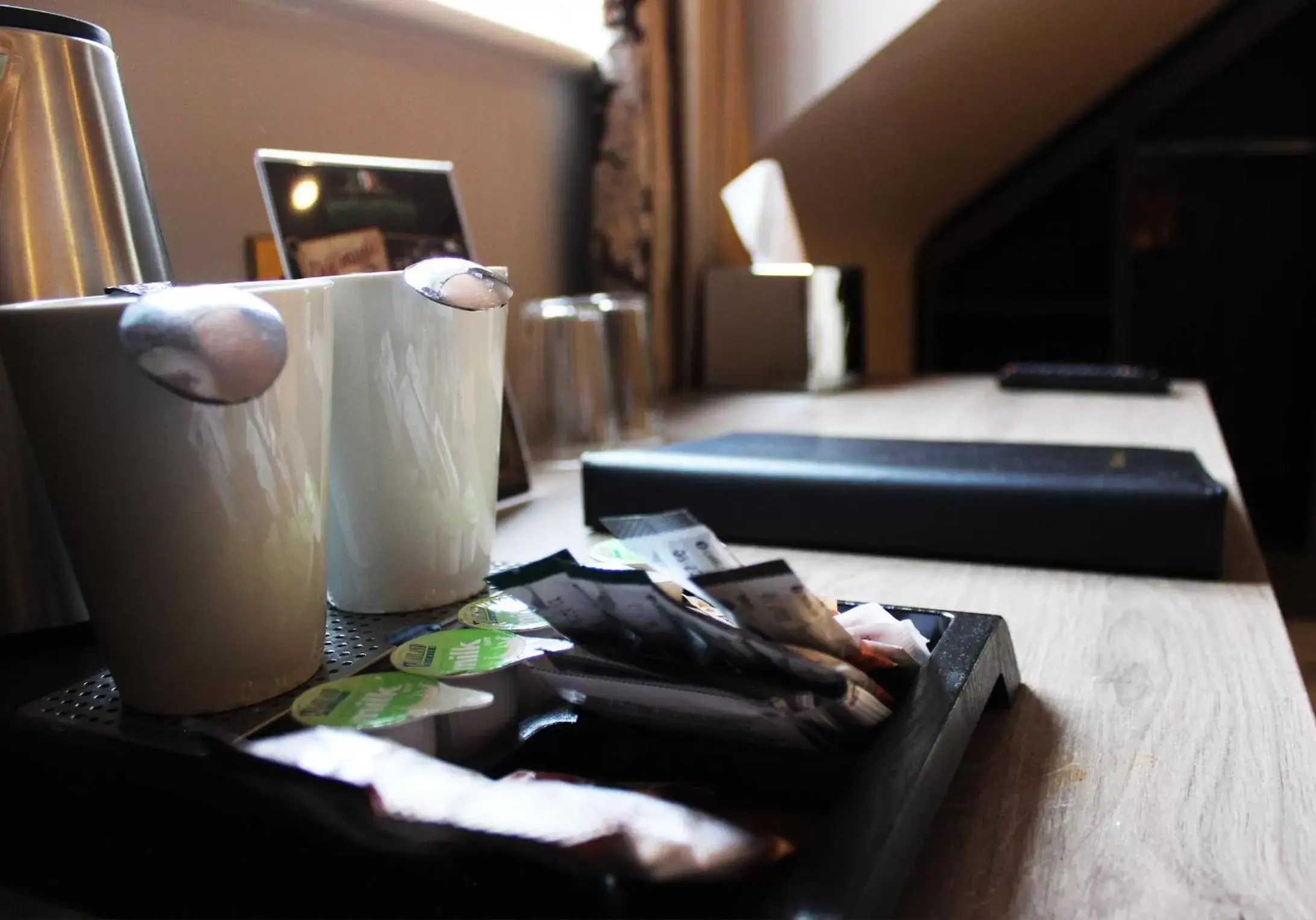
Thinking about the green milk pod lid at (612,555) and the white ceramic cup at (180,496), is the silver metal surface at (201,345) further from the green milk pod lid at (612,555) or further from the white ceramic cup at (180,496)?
the green milk pod lid at (612,555)

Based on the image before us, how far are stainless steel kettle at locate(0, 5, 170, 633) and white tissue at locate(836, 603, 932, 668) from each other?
1.16ft

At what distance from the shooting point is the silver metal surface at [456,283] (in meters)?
0.48

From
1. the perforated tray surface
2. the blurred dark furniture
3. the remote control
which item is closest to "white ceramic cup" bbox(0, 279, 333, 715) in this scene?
the perforated tray surface

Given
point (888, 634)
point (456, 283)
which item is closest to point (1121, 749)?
point (888, 634)

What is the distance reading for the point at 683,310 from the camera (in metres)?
1.67

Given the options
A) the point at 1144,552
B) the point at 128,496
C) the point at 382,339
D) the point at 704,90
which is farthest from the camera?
the point at 704,90

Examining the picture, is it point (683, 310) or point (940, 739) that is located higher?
point (683, 310)

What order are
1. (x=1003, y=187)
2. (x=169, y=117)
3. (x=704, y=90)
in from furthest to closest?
(x=1003, y=187) < (x=704, y=90) < (x=169, y=117)

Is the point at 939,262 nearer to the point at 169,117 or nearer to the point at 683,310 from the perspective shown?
the point at 683,310

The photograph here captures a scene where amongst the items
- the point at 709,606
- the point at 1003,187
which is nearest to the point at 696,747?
the point at 709,606

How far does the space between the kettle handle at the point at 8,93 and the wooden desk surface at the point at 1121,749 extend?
39 cm

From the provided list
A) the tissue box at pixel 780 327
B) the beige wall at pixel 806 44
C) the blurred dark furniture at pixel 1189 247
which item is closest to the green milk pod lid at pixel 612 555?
the tissue box at pixel 780 327

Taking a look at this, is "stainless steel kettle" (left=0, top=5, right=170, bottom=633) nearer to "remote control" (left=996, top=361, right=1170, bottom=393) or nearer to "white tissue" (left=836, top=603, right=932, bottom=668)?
"white tissue" (left=836, top=603, right=932, bottom=668)

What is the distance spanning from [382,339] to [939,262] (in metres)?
2.55
